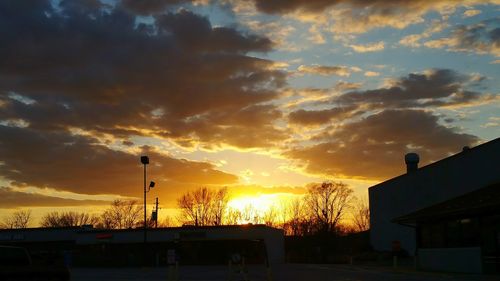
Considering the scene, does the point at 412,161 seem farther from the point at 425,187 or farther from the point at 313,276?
the point at 313,276

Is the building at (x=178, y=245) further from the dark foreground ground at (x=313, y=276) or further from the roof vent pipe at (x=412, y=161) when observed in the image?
the dark foreground ground at (x=313, y=276)

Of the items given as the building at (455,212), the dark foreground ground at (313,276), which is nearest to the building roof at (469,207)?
the building at (455,212)

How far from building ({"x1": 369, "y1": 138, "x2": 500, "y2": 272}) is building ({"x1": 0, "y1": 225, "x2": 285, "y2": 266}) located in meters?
17.8

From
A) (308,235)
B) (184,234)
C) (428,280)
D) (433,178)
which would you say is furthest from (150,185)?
(308,235)

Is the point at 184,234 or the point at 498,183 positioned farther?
the point at 184,234

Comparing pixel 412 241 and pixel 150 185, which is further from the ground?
pixel 150 185

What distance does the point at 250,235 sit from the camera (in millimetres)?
68125

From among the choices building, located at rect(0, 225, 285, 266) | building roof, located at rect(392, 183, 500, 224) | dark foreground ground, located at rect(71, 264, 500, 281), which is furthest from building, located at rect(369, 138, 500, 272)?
building, located at rect(0, 225, 285, 266)

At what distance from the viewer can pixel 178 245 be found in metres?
71.1

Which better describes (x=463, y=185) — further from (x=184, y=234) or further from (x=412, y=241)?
(x=184, y=234)

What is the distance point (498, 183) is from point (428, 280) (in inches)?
521

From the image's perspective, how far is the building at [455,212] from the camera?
30.7 metres

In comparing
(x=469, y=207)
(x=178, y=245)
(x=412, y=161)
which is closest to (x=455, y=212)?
(x=469, y=207)

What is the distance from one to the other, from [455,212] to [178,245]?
1778 inches
